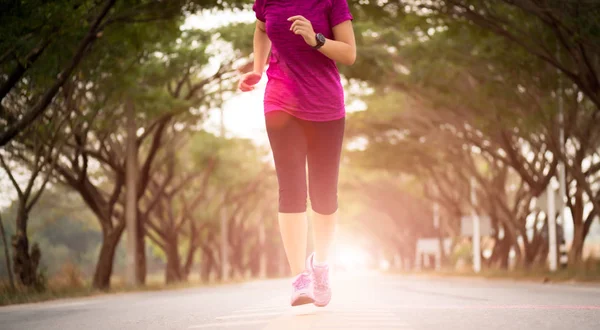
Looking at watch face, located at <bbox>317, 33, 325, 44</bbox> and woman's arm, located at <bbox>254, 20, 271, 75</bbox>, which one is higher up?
woman's arm, located at <bbox>254, 20, 271, 75</bbox>

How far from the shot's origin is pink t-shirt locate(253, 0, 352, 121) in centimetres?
673

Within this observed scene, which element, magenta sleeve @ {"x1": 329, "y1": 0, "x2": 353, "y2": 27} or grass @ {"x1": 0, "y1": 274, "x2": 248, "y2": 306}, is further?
grass @ {"x1": 0, "y1": 274, "x2": 248, "y2": 306}

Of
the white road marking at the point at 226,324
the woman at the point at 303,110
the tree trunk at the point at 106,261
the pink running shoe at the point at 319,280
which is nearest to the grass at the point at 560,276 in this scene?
the tree trunk at the point at 106,261

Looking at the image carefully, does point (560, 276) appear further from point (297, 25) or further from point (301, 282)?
point (297, 25)

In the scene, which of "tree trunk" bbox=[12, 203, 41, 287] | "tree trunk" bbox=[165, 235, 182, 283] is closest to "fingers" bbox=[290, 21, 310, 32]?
"tree trunk" bbox=[12, 203, 41, 287]

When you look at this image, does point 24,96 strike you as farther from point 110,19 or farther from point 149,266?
point 149,266

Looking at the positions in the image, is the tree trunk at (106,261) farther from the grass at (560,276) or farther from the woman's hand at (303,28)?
the woman's hand at (303,28)

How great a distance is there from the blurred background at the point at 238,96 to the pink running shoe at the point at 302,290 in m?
1.62

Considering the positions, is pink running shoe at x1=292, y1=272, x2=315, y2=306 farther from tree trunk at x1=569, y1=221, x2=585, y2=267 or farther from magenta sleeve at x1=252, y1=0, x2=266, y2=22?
tree trunk at x1=569, y1=221, x2=585, y2=267

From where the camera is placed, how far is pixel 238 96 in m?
30.5

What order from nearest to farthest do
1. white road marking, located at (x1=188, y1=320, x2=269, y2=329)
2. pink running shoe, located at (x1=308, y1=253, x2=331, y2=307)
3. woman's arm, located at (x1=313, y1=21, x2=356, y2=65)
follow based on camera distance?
woman's arm, located at (x1=313, y1=21, x2=356, y2=65) < pink running shoe, located at (x1=308, y1=253, x2=331, y2=307) < white road marking, located at (x1=188, y1=320, x2=269, y2=329)

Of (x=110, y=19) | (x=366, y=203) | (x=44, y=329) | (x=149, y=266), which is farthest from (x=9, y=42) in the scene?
(x=149, y=266)

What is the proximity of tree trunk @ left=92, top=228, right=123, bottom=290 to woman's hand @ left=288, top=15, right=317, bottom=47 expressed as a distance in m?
20.8

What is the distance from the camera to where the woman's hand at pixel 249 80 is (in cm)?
682
